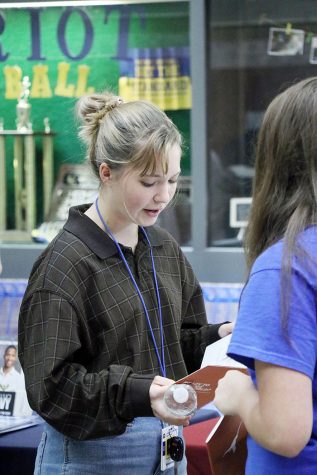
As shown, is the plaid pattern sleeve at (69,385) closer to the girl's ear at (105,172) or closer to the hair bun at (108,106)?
the girl's ear at (105,172)

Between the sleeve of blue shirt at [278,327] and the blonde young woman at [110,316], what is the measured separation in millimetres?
623

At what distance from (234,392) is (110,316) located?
A: 60cm

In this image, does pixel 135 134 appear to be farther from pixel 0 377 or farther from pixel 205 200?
pixel 205 200

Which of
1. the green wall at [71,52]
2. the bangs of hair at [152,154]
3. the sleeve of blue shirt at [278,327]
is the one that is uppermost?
the green wall at [71,52]

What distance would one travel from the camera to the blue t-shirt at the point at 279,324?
1517 mm

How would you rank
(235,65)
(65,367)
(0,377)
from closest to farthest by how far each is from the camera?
(65,367) < (0,377) < (235,65)

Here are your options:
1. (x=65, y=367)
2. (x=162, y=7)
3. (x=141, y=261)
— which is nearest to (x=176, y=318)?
(x=141, y=261)

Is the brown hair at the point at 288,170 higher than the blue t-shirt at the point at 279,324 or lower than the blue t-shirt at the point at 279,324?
higher

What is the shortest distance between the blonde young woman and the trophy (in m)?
2.95

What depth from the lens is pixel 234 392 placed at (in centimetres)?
168

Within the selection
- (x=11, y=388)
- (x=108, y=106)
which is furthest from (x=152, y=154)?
(x=11, y=388)

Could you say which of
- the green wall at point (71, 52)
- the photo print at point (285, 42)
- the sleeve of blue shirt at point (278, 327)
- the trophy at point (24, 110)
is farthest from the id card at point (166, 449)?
the trophy at point (24, 110)

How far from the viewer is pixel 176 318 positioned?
2.44m

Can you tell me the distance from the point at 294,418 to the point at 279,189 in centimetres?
43
